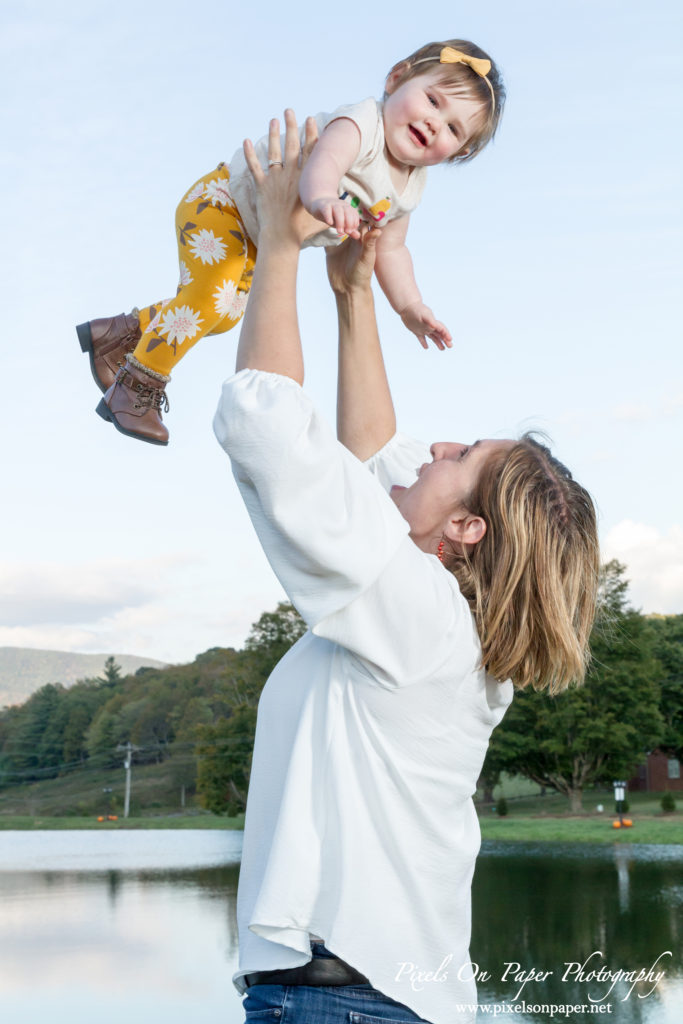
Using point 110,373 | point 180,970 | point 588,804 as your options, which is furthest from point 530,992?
point 588,804

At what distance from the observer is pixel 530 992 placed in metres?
14.8

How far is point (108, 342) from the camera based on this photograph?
A: 2623 millimetres

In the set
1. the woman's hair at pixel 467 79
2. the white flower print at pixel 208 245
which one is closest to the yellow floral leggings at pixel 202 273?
the white flower print at pixel 208 245

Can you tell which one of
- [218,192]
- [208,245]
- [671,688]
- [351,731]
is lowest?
[351,731]

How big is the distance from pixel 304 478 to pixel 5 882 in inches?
1040

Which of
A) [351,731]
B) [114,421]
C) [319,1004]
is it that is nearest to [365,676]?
[351,731]

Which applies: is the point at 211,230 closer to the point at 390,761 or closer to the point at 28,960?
the point at 390,761

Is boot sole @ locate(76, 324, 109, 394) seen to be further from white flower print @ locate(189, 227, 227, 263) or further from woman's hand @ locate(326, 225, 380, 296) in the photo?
woman's hand @ locate(326, 225, 380, 296)

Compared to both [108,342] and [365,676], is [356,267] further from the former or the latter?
[365,676]

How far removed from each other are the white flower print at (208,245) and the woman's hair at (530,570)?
3.20 ft

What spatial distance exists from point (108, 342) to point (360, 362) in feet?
2.26

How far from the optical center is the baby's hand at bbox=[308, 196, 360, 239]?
1708 millimetres

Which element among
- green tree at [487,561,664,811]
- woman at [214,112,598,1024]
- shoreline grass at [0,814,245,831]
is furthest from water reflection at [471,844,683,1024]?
shoreline grass at [0,814,245,831]

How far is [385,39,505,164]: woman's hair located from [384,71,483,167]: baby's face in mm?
20
